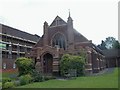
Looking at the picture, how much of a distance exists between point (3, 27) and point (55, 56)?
1173 inches

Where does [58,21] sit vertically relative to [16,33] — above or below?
below

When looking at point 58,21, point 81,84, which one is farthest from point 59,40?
point 81,84

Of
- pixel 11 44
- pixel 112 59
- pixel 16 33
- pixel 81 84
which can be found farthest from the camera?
pixel 112 59

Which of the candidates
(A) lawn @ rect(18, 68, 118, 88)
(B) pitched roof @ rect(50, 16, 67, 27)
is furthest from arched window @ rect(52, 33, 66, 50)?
(A) lawn @ rect(18, 68, 118, 88)

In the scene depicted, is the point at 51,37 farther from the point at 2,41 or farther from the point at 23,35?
the point at 23,35

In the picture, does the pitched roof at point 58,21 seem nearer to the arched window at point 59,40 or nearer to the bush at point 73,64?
the arched window at point 59,40

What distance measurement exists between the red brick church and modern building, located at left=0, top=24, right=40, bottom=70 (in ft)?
50.5

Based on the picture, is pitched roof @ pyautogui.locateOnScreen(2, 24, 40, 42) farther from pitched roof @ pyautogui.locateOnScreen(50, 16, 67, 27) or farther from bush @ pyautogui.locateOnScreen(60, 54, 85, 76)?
bush @ pyautogui.locateOnScreen(60, 54, 85, 76)

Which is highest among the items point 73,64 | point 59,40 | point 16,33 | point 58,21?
point 16,33

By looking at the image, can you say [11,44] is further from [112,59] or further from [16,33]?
[112,59]

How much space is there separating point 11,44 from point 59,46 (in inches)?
899

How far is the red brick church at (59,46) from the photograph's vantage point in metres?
38.8

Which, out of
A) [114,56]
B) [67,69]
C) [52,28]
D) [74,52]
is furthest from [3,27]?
[114,56]

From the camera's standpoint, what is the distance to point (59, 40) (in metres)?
46.3
